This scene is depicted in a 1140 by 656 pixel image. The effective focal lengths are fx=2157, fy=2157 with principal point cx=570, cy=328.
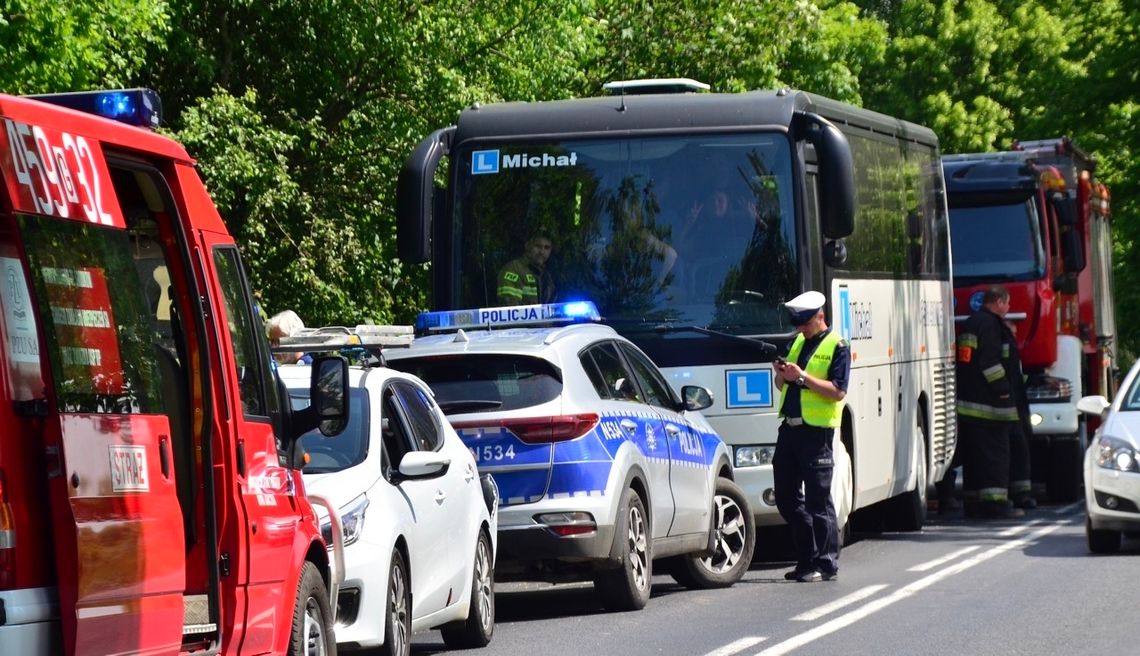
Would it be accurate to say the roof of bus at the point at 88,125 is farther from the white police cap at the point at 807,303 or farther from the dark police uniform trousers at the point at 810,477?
the dark police uniform trousers at the point at 810,477

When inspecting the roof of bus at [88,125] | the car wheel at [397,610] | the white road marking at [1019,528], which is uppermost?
the roof of bus at [88,125]

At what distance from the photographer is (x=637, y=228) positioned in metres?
15.0

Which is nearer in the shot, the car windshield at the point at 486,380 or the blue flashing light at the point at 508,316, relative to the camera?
the car windshield at the point at 486,380

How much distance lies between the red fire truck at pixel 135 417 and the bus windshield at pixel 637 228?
22.1ft

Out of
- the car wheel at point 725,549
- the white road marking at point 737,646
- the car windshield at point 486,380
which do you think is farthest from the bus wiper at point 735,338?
the white road marking at point 737,646

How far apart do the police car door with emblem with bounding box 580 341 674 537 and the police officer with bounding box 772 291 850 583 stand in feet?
4.18

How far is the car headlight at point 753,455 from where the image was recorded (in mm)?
14953

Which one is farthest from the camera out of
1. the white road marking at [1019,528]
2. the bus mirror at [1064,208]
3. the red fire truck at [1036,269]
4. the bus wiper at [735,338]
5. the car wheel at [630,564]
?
the bus mirror at [1064,208]

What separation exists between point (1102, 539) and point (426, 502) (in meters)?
7.00

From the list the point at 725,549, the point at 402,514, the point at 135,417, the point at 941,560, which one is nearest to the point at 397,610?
the point at 402,514

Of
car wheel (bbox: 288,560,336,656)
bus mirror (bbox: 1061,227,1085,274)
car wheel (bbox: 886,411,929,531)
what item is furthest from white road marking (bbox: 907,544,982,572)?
car wheel (bbox: 288,560,336,656)

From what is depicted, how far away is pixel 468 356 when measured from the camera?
12.1 meters

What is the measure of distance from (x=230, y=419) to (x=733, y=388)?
7990mm

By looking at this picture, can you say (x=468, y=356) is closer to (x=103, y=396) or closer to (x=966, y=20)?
(x=103, y=396)
